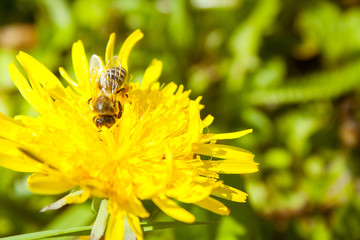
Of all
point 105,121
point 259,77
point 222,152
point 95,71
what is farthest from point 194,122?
point 259,77

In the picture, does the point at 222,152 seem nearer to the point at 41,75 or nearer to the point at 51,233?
the point at 51,233

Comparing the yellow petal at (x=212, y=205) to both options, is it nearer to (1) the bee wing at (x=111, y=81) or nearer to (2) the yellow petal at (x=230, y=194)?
(2) the yellow petal at (x=230, y=194)

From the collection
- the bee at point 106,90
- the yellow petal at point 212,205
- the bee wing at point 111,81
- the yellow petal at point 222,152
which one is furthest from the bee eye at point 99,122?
the yellow petal at point 212,205

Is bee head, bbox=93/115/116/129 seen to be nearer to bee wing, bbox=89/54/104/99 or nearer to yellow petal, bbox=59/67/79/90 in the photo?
bee wing, bbox=89/54/104/99

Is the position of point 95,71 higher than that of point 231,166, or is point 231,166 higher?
point 95,71

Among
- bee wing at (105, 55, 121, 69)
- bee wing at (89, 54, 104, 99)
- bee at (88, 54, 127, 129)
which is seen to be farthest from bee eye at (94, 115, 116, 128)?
bee wing at (105, 55, 121, 69)

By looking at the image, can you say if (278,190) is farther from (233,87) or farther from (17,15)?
(17,15)

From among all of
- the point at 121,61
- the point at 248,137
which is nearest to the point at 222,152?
the point at 121,61

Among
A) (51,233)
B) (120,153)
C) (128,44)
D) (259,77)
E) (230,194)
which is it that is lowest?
(51,233)

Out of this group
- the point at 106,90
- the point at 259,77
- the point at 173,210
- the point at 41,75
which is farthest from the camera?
the point at 259,77
